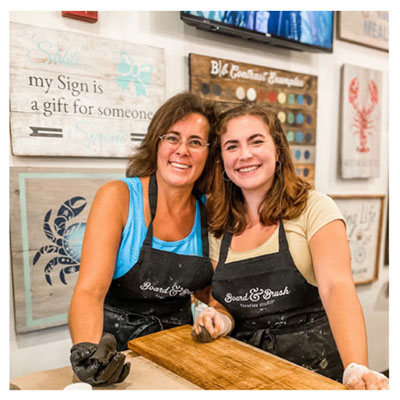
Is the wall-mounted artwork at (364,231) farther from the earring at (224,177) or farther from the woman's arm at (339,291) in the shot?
the woman's arm at (339,291)

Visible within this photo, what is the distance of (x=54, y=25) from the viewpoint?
1.53 m

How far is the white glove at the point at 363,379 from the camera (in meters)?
0.79

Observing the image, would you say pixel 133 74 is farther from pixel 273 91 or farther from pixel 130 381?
pixel 130 381

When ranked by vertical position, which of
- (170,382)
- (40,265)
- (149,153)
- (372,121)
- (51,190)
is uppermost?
(372,121)

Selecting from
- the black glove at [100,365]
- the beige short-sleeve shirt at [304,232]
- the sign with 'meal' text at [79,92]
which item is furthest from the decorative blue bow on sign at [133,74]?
the black glove at [100,365]

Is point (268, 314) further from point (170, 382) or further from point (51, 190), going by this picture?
point (51, 190)

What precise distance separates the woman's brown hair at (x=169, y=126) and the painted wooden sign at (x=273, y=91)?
0.55m

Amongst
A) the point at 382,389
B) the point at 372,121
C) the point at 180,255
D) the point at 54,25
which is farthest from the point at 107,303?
the point at 372,121

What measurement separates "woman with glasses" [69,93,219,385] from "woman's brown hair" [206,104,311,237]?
0.05 m

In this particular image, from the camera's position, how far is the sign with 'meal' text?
147cm

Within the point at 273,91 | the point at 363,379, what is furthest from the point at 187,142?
the point at 273,91

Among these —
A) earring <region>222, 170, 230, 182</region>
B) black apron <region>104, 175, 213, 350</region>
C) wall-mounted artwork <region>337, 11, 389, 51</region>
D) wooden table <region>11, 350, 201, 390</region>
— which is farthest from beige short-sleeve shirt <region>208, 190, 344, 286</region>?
wall-mounted artwork <region>337, 11, 389, 51</region>

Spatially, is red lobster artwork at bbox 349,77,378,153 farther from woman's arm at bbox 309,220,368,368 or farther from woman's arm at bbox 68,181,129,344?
woman's arm at bbox 68,181,129,344
